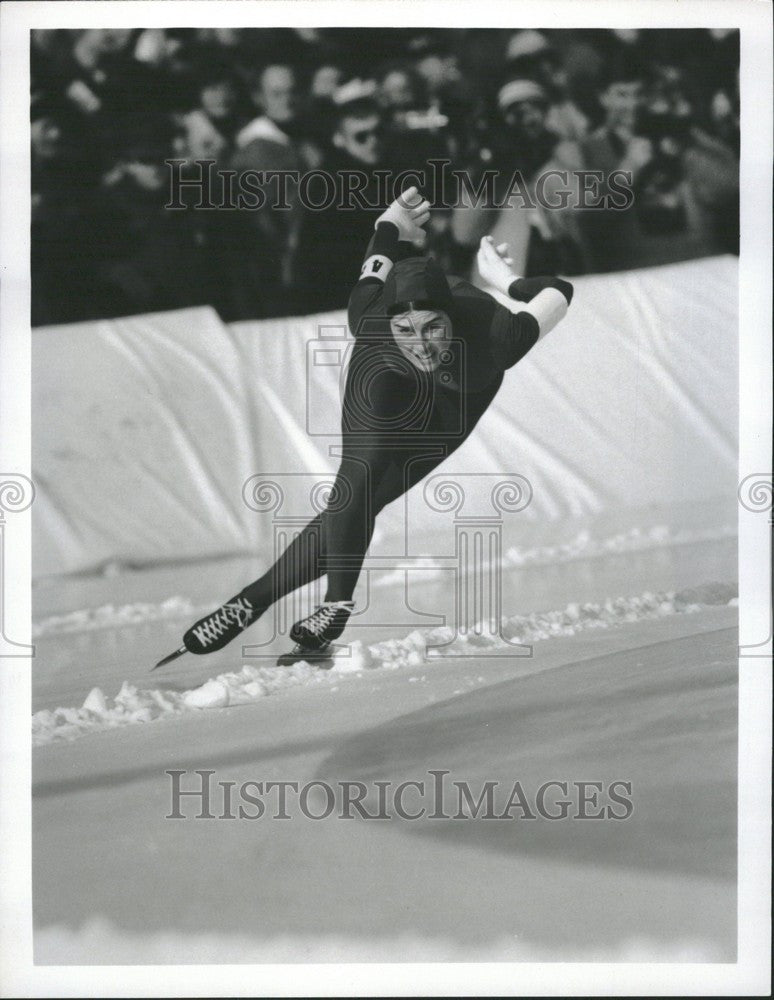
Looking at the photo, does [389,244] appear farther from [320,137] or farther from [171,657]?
[171,657]

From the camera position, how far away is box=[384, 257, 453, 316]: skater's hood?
82.6 inches

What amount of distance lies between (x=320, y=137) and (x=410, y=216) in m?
0.26

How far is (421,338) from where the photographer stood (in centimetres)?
209

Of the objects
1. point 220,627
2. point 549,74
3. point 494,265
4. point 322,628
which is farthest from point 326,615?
point 549,74

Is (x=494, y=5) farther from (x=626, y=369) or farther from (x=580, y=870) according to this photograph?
(x=580, y=870)

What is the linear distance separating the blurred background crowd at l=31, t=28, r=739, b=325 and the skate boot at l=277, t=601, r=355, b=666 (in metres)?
0.65

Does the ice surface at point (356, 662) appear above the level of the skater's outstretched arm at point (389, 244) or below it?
below

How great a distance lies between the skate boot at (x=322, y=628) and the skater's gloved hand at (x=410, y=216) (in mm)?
806

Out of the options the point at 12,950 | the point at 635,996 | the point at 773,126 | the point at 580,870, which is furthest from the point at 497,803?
Answer: the point at 773,126

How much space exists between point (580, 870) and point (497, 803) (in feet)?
0.72

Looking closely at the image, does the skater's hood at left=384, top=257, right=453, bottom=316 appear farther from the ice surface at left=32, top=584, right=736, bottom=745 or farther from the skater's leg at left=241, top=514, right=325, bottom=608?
the ice surface at left=32, top=584, right=736, bottom=745

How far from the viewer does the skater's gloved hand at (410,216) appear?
2105mm

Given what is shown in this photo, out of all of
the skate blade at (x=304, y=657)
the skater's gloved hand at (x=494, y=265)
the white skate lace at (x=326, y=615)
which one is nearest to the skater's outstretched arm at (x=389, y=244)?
the skater's gloved hand at (x=494, y=265)

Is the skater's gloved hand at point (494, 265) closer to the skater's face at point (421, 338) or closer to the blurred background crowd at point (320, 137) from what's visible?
the blurred background crowd at point (320, 137)
